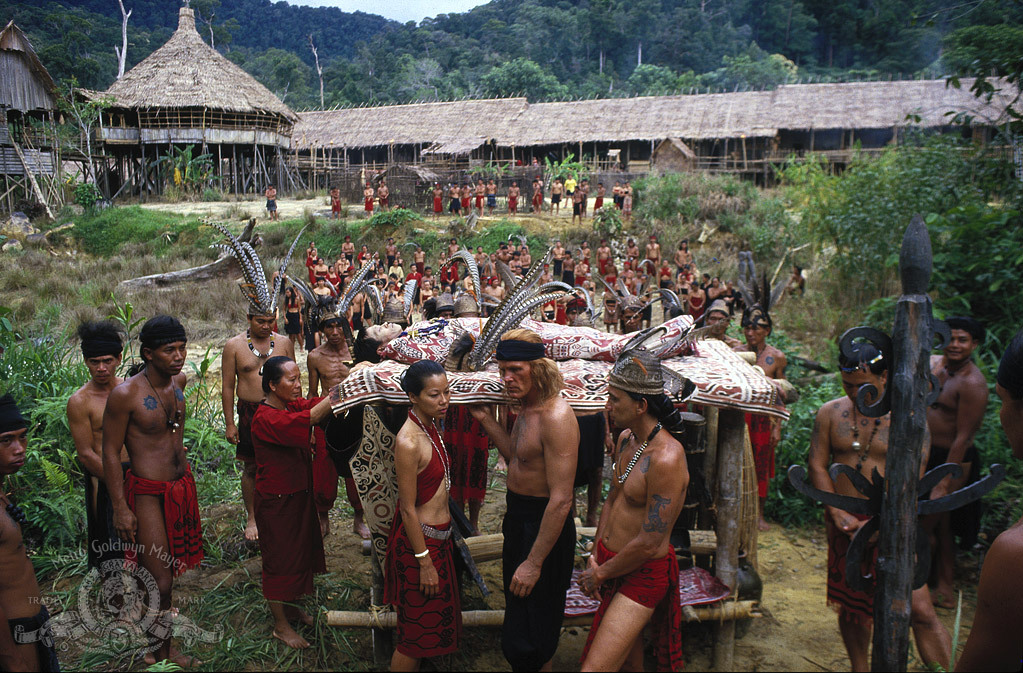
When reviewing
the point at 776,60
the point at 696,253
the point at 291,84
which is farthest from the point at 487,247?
the point at 291,84

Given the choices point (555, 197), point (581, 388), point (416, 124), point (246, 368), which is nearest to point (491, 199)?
point (555, 197)

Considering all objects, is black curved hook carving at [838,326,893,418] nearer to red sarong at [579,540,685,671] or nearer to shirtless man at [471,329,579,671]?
red sarong at [579,540,685,671]

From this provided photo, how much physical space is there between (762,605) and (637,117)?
27.3 metres

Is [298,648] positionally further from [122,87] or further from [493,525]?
[122,87]

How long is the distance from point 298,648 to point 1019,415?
11.6 feet

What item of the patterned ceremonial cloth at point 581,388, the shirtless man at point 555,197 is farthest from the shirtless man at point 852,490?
the shirtless man at point 555,197

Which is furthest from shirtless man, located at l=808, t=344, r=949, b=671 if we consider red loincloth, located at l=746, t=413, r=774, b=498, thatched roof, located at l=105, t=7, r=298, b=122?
thatched roof, located at l=105, t=7, r=298, b=122

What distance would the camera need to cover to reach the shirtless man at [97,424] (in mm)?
3734

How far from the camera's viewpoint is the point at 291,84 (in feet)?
154

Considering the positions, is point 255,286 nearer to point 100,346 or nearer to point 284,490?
point 100,346

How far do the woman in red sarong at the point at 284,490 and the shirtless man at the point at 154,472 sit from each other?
429 millimetres

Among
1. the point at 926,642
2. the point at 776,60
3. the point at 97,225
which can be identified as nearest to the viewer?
the point at 926,642

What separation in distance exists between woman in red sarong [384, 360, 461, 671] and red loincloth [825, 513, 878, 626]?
1832 mm

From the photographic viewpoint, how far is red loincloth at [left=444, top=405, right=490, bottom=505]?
4.73 metres
